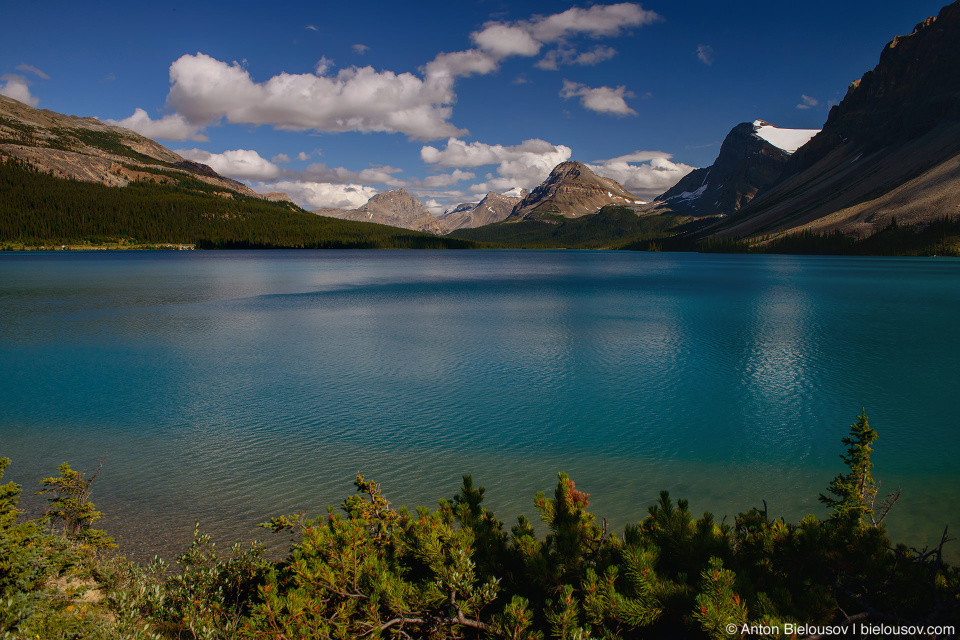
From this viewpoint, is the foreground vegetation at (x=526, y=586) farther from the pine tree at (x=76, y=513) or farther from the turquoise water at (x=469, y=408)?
the turquoise water at (x=469, y=408)

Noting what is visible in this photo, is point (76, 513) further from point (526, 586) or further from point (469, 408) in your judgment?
point (469, 408)

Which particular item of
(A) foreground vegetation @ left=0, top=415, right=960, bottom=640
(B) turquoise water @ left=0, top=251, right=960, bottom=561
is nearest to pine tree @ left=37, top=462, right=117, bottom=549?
(B) turquoise water @ left=0, top=251, right=960, bottom=561

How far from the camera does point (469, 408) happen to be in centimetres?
1975

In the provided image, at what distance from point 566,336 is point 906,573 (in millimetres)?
30129

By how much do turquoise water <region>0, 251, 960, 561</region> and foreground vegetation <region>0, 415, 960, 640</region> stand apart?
475cm

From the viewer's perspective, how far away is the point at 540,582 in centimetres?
552

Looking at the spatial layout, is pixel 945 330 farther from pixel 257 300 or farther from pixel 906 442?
pixel 257 300

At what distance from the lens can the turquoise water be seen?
1266cm

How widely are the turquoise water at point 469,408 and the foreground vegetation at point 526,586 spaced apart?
4754 millimetres

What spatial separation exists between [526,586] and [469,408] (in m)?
14.0

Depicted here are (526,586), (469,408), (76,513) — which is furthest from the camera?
(469,408)

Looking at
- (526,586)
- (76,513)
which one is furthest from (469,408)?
(526,586)

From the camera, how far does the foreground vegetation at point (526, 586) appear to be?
15.6 ft

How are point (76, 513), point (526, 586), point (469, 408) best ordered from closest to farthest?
point (526, 586) < point (76, 513) < point (469, 408)
